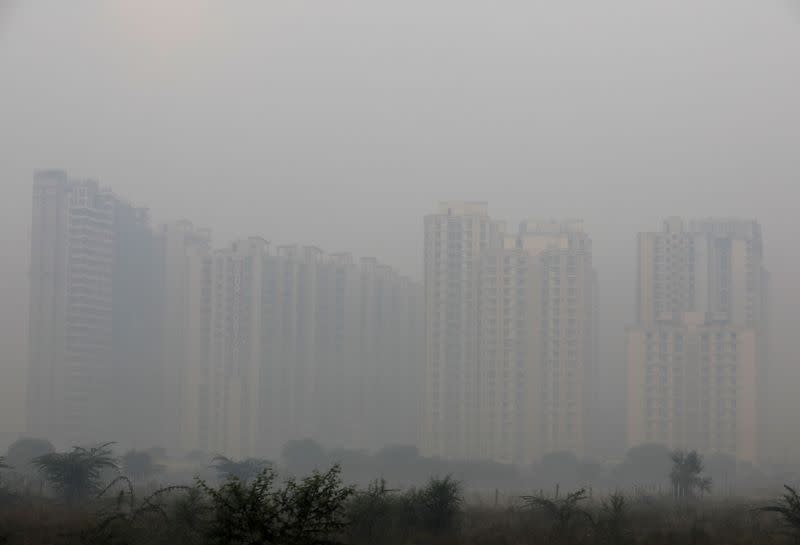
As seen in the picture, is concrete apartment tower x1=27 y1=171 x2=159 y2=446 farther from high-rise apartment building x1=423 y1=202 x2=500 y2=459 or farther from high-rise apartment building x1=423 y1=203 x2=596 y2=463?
high-rise apartment building x1=423 y1=203 x2=596 y2=463

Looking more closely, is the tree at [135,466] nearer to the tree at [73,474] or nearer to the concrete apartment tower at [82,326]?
the tree at [73,474]

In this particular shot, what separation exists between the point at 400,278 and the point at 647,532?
79853 millimetres

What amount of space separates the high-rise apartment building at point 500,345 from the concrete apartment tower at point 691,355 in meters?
5.32

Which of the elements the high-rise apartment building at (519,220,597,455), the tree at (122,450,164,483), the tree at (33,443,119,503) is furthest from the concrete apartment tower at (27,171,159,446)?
the tree at (33,443,119,503)

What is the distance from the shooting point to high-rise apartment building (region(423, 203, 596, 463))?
75.6m

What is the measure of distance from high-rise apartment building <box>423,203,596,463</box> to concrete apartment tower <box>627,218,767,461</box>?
17.5ft

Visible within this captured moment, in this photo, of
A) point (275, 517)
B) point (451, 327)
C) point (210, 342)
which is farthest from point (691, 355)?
point (275, 517)

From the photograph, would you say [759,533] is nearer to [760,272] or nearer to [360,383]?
[360,383]

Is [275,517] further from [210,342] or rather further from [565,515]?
[210,342]

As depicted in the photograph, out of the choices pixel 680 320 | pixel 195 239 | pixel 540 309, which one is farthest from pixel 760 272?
pixel 195 239

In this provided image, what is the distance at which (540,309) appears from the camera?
77875 mm

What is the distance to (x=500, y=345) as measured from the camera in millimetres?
77688

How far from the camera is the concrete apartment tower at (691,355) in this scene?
77.5 m

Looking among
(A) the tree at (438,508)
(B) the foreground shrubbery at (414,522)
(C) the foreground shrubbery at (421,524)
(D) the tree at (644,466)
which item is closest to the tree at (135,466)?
(B) the foreground shrubbery at (414,522)
